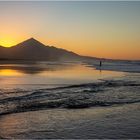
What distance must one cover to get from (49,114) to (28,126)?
1.97 metres

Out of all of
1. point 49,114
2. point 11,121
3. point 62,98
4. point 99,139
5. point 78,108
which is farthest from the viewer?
point 62,98

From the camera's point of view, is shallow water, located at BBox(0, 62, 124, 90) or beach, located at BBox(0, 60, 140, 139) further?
shallow water, located at BBox(0, 62, 124, 90)

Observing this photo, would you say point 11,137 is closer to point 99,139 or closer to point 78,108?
point 99,139

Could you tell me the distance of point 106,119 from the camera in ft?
35.5

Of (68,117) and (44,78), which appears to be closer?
(68,117)

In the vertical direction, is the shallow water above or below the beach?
above

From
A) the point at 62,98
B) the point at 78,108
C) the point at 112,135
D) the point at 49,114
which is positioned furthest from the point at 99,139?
the point at 62,98

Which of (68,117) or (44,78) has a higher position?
(44,78)

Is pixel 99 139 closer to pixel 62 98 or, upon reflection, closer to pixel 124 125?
pixel 124 125

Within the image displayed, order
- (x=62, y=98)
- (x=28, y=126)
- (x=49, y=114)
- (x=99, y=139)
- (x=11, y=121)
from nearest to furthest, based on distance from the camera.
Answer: (x=99, y=139)
(x=28, y=126)
(x=11, y=121)
(x=49, y=114)
(x=62, y=98)

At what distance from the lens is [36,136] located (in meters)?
8.60

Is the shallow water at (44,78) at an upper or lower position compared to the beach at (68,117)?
upper

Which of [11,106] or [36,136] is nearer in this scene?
[36,136]

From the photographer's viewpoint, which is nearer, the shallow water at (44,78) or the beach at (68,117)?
the beach at (68,117)
